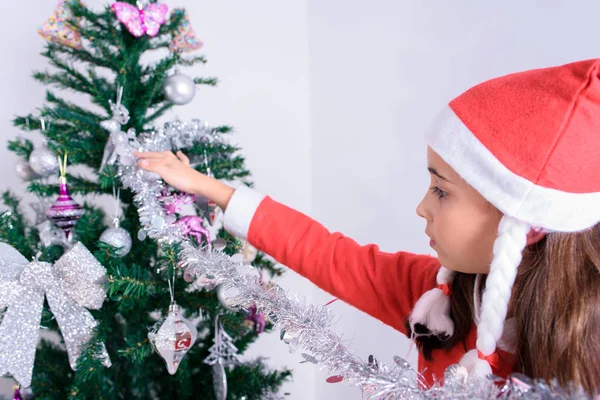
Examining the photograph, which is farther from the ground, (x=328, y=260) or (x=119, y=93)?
(x=119, y=93)

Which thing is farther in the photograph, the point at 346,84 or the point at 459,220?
the point at 346,84

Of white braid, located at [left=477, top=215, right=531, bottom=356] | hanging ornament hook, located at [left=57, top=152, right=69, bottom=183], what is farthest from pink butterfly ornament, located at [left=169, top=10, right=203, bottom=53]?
white braid, located at [left=477, top=215, right=531, bottom=356]

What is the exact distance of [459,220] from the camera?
61cm

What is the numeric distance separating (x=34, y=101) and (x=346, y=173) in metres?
0.85

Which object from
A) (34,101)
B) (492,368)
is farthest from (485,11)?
(34,101)

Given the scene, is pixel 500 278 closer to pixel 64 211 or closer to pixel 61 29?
pixel 64 211

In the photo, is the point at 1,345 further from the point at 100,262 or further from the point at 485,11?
the point at 485,11

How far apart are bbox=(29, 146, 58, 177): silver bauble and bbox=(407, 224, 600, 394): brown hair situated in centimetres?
69

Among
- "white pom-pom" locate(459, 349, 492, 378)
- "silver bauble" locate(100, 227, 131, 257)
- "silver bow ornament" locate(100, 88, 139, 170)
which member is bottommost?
"white pom-pom" locate(459, 349, 492, 378)

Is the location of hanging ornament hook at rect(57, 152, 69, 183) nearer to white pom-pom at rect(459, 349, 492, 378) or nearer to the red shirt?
the red shirt

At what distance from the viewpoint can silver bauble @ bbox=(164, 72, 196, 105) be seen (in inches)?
31.9

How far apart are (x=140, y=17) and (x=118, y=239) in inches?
14.0

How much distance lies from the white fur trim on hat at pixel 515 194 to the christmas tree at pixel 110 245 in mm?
376

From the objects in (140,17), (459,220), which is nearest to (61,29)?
(140,17)
